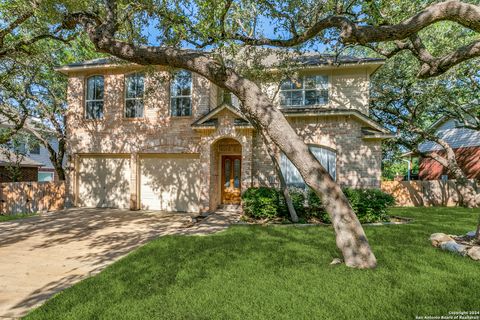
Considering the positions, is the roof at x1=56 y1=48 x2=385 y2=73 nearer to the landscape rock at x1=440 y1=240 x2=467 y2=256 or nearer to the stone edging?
the stone edging

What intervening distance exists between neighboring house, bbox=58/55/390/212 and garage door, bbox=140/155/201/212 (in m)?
0.05

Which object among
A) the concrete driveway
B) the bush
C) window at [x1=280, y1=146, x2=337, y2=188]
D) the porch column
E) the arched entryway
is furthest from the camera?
the porch column

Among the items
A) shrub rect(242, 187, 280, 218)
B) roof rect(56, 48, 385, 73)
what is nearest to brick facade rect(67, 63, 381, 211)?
roof rect(56, 48, 385, 73)

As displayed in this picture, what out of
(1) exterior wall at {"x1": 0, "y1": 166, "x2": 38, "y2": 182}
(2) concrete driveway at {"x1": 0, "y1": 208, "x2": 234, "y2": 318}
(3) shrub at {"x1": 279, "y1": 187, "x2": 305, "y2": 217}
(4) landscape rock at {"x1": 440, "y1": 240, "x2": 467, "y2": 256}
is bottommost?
(2) concrete driveway at {"x1": 0, "y1": 208, "x2": 234, "y2": 318}

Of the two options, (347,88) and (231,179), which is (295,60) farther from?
(231,179)

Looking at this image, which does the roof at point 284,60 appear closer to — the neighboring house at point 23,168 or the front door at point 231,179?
the front door at point 231,179

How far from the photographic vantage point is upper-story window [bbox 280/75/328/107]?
11.5m

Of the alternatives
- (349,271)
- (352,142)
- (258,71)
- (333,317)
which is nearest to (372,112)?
(352,142)

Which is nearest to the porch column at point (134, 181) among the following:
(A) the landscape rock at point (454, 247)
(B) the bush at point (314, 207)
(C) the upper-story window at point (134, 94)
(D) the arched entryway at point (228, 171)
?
(C) the upper-story window at point (134, 94)

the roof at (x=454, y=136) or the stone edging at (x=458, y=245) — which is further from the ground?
the roof at (x=454, y=136)

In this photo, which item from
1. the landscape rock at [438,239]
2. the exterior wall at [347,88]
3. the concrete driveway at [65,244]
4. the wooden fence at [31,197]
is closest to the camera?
the concrete driveway at [65,244]

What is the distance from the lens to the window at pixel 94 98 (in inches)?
503

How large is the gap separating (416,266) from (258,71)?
790 cm

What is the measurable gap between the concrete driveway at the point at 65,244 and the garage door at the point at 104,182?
0.79 metres
